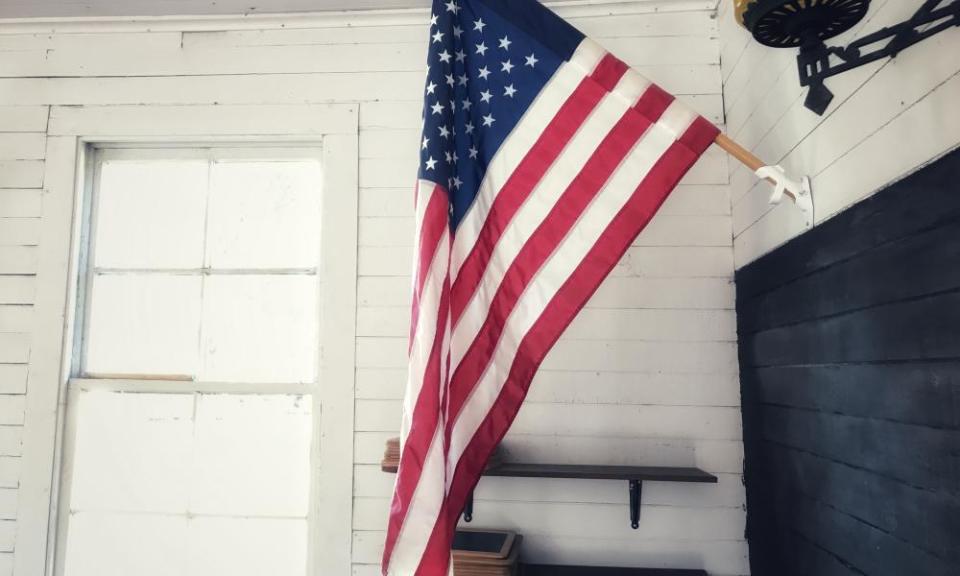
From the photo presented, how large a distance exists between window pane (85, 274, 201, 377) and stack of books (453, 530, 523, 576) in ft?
3.82

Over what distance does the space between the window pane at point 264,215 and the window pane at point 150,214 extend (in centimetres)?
7

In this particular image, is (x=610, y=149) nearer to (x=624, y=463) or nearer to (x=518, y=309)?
(x=518, y=309)

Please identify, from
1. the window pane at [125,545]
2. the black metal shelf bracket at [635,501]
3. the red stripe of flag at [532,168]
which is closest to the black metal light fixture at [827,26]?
the red stripe of flag at [532,168]

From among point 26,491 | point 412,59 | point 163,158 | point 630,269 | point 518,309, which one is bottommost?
point 26,491

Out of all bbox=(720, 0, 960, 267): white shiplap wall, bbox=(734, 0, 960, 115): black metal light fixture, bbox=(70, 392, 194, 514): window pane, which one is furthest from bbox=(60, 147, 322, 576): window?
bbox=(734, 0, 960, 115): black metal light fixture

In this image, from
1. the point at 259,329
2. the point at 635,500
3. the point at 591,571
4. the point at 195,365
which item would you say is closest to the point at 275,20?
the point at 259,329

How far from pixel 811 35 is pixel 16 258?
259 centimetres

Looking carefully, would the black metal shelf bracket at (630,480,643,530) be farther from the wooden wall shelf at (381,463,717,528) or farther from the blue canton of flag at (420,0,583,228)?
the blue canton of flag at (420,0,583,228)

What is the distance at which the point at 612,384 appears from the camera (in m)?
2.10

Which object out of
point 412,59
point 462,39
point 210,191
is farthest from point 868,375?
point 210,191

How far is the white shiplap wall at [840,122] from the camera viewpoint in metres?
1.06

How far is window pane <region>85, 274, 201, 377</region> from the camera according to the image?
2.30 m

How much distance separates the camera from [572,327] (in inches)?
84.4

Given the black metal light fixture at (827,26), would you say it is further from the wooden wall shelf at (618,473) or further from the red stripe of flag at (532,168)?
the wooden wall shelf at (618,473)
